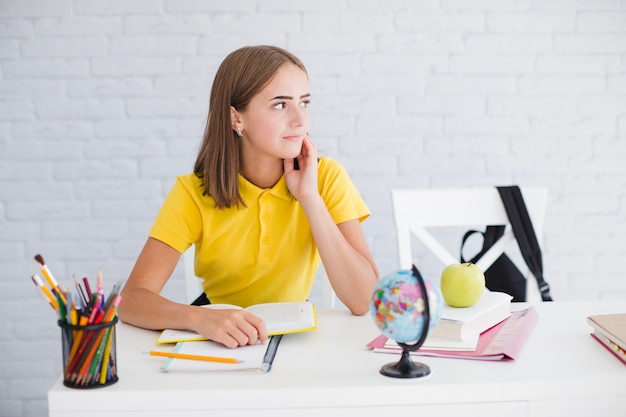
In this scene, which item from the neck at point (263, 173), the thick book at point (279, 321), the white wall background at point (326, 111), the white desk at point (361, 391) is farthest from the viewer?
the white wall background at point (326, 111)

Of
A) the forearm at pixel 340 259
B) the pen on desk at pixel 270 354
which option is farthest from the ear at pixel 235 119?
the pen on desk at pixel 270 354

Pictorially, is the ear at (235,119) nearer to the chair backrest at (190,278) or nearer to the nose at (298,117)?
the nose at (298,117)

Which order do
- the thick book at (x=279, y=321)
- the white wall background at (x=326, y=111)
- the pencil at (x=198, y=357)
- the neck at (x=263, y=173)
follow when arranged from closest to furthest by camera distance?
the pencil at (x=198, y=357)
the thick book at (x=279, y=321)
the neck at (x=263, y=173)
the white wall background at (x=326, y=111)

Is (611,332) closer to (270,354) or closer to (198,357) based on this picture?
(270,354)

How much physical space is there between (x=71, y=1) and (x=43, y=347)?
1.19 m

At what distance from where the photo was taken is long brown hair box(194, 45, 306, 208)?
167 cm

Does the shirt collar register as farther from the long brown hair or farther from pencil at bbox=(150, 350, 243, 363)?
pencil at bbox=(150, 350, 243, 363)

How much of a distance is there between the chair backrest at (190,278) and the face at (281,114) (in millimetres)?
364

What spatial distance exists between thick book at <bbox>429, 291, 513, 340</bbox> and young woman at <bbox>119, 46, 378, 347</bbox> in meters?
0.31

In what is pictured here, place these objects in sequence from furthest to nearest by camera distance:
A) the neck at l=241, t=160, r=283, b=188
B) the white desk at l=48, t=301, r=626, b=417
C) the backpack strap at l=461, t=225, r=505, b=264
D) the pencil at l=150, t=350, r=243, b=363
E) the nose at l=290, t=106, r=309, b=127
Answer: the backpack strap at l=461, t=225, r=505, b=264
the neck at l=241, t=160, r=283, b=188
the nose at l=290, t=106, r=309, b=127
the pencil at l=150, t=350, r=243, b=363
the white desk at l=48, t=301, r=626, b=417

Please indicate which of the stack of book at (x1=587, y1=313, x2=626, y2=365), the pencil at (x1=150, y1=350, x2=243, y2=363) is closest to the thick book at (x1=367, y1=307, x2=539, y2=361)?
the stack of book at (x1=587, y1=313, x2=626, y2=365)

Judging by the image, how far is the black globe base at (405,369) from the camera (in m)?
1.04

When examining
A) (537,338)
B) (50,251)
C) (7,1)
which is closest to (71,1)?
(7,1)

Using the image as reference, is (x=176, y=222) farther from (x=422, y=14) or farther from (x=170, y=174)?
(x=422, y=14)
